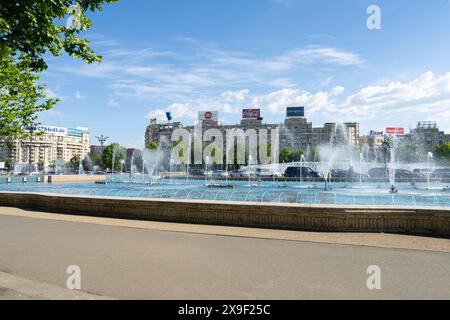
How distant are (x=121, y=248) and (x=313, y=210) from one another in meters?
5.16

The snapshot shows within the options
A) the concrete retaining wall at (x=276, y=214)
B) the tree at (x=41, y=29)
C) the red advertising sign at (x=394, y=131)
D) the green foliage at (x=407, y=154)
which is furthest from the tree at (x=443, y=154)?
the tree at (x=41, y=29)

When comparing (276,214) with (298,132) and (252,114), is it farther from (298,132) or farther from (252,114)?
(298,132)

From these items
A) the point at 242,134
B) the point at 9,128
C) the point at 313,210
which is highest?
the point at 242,134

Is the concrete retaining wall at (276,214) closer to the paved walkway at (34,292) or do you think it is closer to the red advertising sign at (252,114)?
the paved walkway at (34,292)

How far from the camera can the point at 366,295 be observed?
505 cm

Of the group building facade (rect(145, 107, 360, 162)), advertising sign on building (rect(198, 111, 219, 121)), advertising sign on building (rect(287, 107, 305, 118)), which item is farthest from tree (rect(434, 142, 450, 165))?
advertising sign on building (rect(198, 111, 219, 121))

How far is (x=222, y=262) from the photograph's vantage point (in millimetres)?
6746

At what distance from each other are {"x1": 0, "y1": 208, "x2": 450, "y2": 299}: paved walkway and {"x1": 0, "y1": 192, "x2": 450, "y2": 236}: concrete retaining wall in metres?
0.62

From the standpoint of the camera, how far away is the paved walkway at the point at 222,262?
5258mm

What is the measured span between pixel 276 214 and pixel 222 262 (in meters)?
4.01

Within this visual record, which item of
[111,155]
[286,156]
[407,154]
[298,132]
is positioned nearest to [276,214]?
[286,156]

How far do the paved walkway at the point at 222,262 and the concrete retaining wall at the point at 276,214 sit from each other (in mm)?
620

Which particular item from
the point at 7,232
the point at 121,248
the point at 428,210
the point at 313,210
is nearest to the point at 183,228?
the point at 121,248

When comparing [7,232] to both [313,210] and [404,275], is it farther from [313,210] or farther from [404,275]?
[404,275]
